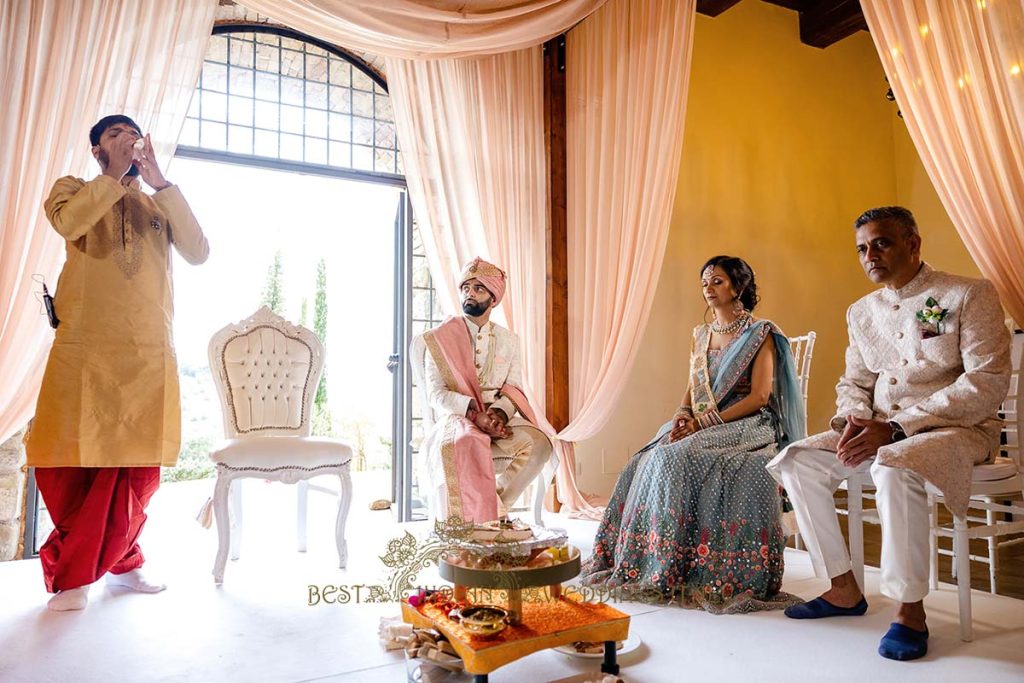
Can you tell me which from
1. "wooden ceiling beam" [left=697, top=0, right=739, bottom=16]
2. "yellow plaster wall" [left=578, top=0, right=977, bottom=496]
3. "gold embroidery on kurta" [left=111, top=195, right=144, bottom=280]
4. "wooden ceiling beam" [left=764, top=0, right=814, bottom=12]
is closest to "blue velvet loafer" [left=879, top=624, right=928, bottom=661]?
"yellow plaster wall" [left=578, top=0, right=977, bottom=496]

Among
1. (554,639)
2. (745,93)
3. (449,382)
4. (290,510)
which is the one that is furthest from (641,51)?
(290,510)

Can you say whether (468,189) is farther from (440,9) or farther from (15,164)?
(15,164)

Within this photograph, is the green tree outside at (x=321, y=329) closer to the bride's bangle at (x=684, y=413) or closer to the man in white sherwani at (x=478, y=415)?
the man in white sherwani at (x=478, y=415)

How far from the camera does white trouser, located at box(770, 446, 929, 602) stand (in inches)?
88.1

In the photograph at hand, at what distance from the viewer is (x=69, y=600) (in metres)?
2.79

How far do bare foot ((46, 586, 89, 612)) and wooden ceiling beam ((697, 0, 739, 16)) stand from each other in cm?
543

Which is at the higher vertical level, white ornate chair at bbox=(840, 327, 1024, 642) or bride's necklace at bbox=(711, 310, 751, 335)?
bride's necklace at bbox=(711, 310, 751, 335)

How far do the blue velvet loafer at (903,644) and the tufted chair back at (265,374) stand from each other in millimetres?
2739

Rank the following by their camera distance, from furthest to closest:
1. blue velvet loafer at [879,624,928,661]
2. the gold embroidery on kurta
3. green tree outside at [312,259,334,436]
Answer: green tree outside at [312,259,334,436]
the gold embroidery on kurta
blue velvet loafer at [879,624,928,661]

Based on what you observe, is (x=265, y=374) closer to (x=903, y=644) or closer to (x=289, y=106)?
(x=289, y=106)

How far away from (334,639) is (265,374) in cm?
167

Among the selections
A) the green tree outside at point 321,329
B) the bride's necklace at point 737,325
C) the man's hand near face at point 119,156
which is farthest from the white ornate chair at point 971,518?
the green tree outside at point 321,329

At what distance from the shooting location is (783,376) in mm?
3234

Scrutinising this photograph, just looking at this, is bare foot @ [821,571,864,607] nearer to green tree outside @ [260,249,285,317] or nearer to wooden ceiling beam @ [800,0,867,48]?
wooden ceiling beam @ [800,0,867,48]
